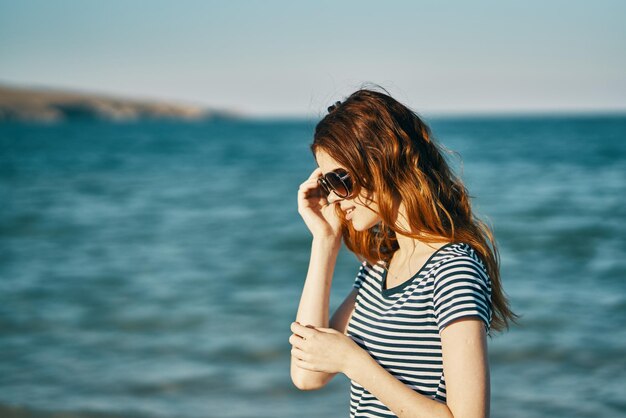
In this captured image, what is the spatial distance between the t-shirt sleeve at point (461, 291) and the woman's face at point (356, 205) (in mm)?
394

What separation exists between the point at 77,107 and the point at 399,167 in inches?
6087

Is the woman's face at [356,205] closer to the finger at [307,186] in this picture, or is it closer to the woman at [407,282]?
the woman at [407,282]

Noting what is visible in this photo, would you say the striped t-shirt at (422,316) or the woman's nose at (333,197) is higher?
the woman's nose at (333,197)

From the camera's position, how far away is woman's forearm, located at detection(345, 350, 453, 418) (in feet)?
6.89

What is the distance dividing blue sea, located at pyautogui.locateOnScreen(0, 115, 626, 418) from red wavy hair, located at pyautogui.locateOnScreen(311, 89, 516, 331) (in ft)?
1.33

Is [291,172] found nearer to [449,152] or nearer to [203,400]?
[203,400]

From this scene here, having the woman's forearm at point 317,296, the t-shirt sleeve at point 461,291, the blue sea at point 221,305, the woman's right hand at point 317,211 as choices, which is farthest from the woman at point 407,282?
the blue sea at point 221,305

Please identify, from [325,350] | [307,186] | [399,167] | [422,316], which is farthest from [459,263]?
[307,186]

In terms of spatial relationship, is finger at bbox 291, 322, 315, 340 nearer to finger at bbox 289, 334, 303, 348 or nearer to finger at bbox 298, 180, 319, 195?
finger at bbox 289, 334, 303, 348

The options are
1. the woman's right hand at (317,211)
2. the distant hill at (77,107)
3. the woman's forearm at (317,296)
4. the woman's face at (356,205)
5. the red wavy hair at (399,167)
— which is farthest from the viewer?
the distant hill at (77,107)

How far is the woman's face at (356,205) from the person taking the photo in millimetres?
2438

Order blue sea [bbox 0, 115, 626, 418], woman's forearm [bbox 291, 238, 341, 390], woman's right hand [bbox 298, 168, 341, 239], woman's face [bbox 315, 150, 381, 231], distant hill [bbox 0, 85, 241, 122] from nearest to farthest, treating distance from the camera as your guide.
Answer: woman's face [bbox 315, 150, 381, 231]
woman's forearm [bbox 291, 238, 341, 390]
woman's right hand [bbox 298, 168, 341, 239]
blue sea [bbox 0, 115, 626, 418]
distant hill [bbox 0, 85, 241, 122]

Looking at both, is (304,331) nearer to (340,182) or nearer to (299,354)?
(299,354)

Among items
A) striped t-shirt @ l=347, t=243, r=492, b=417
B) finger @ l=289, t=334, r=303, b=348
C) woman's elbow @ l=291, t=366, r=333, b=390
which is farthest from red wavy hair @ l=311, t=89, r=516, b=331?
woman's elbow @ l=291, t=366, r=333, b=390
